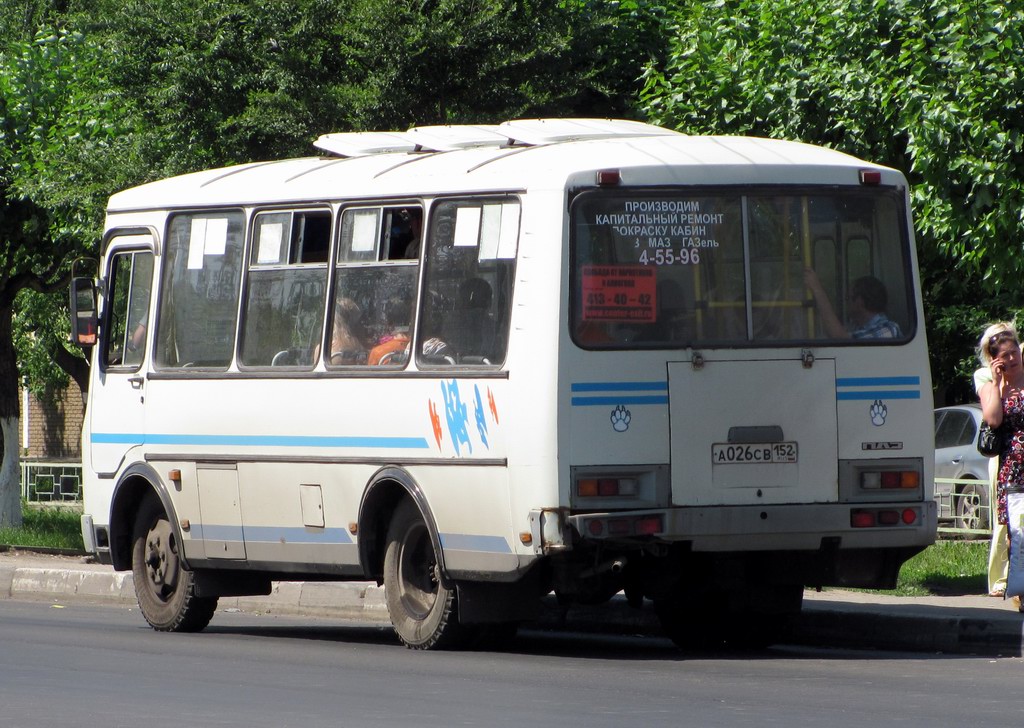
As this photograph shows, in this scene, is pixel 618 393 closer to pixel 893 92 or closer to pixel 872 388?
pixel 872 388

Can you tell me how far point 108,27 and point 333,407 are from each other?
762 cm

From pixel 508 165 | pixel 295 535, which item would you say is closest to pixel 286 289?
pixel 295 535

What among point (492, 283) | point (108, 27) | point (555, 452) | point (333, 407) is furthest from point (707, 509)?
point (108, 27)

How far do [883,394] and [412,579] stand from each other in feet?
9.08

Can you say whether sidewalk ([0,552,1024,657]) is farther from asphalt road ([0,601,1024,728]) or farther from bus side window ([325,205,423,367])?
bus side window ([325,205,423,367])

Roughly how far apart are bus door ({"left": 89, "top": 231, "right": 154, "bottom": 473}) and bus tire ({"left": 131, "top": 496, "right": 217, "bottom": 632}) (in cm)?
→ 43

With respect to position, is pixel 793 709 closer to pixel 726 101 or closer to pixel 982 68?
pixel 982 68

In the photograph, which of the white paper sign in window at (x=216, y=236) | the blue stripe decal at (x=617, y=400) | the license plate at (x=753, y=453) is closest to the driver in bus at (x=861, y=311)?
the license plate at (x=753, y=453)

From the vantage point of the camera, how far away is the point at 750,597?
10844 millimetres

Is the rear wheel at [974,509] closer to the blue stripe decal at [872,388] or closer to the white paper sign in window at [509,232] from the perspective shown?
the blue stripe decal at [872,388]

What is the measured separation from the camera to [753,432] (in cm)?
1006

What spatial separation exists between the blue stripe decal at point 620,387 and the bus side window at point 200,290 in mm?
2940

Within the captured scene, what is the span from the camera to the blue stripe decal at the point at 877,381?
10258 millimetres

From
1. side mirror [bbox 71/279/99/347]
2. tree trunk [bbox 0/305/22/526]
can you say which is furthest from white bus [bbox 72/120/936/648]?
tree trunk [bbox 0/305/22/526]
